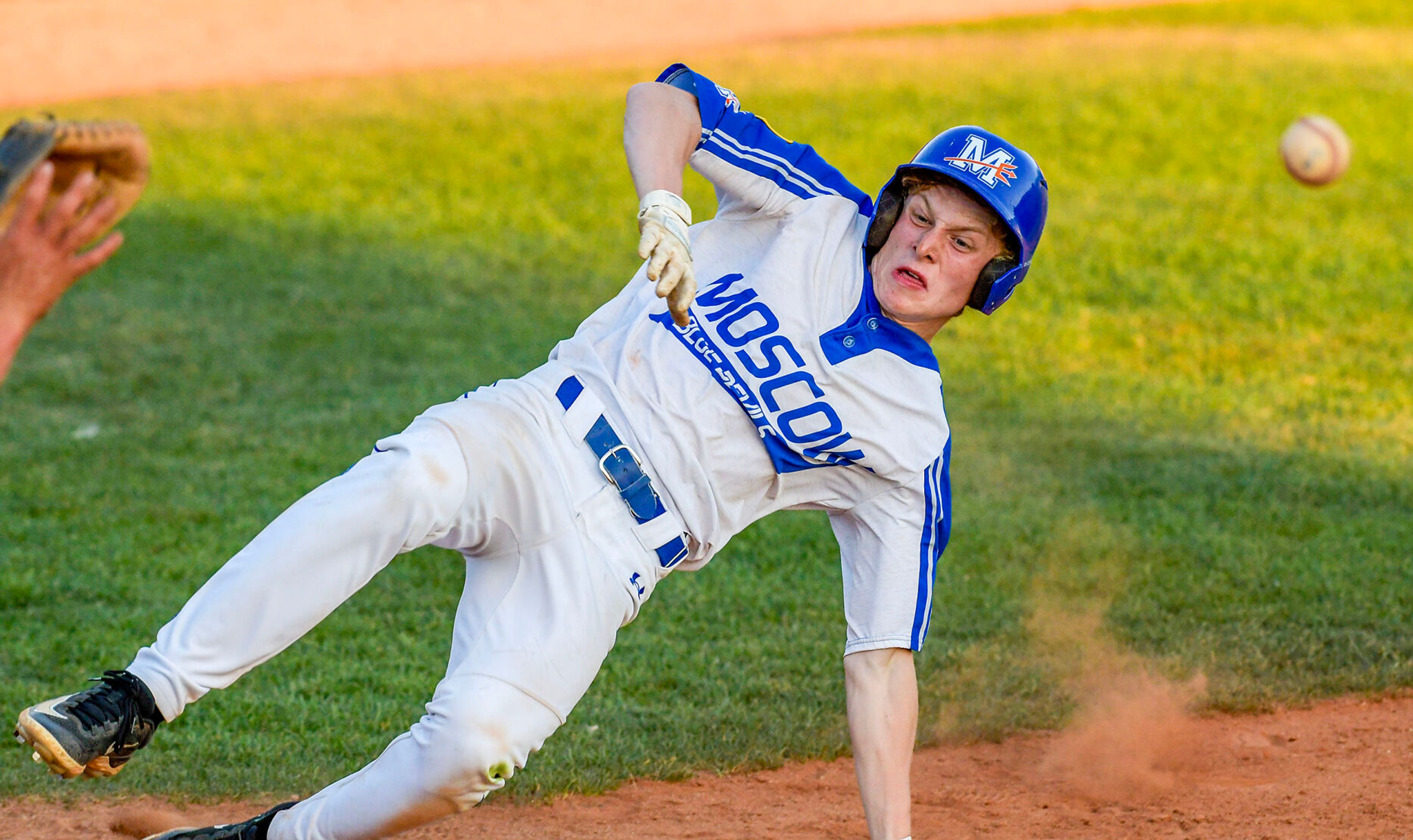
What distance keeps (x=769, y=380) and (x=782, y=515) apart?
13.8 feet

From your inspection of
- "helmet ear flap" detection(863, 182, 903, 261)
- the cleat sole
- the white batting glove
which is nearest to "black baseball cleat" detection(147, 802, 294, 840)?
the cleat sole

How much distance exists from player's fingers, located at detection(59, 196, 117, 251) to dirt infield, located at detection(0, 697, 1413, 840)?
236 centimetres

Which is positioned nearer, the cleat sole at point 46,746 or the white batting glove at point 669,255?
the cleat sole at point 46,746

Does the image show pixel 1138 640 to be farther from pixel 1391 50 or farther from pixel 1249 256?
pixel 1391 50

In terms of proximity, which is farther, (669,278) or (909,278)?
(909,278)

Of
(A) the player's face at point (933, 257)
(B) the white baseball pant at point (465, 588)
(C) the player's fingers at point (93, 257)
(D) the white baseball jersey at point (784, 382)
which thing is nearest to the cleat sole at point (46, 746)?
(B) the white baseball pant at point (465, 588)

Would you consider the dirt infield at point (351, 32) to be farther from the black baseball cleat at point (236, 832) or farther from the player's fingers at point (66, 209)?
the player's fingers at point (66, 209)

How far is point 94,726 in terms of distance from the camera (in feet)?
11.3

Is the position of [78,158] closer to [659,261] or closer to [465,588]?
[659,261]

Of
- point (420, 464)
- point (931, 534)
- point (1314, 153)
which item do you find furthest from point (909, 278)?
point (1314, 153)

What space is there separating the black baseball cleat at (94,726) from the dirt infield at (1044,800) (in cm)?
142

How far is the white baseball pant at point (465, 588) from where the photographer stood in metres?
3.54

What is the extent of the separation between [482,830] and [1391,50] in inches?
833

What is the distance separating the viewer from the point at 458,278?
13.3 meters
